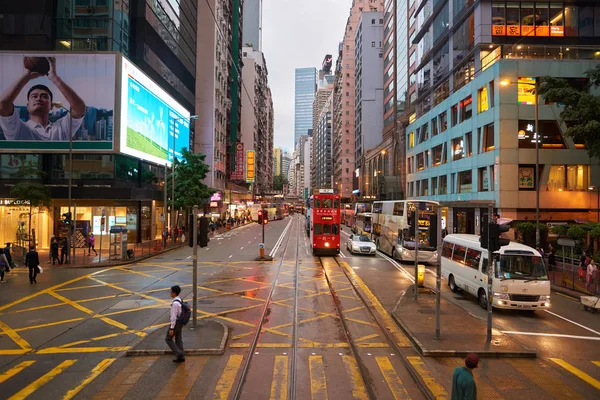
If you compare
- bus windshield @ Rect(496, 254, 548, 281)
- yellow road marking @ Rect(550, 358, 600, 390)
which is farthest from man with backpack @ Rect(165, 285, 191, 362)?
bus windshield @ Rect(496, 254, 548, 281)

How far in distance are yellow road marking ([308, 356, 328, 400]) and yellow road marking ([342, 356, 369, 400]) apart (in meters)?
0.52

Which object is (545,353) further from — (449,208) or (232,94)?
(232,94)

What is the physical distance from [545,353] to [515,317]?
392cm

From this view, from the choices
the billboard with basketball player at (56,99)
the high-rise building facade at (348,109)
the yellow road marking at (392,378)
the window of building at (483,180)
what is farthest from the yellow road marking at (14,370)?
the high-rise building facade at (348,109)

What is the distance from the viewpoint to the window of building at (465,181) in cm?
3893

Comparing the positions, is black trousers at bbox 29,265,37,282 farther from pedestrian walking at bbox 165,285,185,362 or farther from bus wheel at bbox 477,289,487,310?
bus wheel at bbox 477,289,487,310

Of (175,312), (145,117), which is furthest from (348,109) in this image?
(175,312)

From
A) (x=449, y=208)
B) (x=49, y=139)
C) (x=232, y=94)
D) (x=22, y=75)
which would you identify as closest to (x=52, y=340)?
(x=49, y=139)

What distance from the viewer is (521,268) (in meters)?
13.9

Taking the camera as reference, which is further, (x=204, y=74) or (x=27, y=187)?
(x=204, y=74)

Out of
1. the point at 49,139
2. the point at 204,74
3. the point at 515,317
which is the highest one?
the point at 204,74

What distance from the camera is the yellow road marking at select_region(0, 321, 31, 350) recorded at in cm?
1043

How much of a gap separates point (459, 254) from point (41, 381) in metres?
14.8

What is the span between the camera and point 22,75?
34500 millimetres
